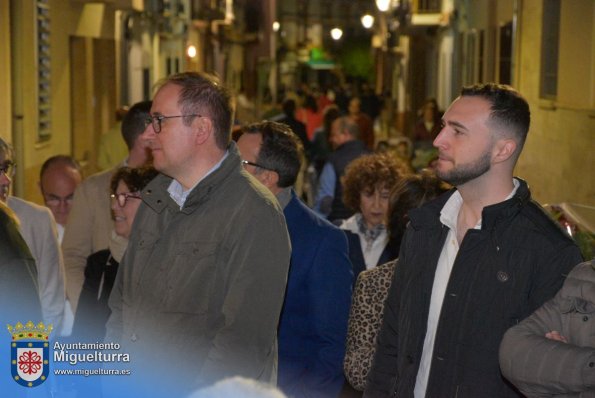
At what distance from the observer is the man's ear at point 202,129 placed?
402 cm

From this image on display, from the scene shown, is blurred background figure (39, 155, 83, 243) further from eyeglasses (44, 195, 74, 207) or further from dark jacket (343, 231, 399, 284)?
dark jacket (343, 231, 399, 284)

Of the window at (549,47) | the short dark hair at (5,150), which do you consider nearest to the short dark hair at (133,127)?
the short dark hair at (5,150)

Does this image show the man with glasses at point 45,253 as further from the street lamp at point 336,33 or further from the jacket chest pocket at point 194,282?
the street lamp at point 336,33

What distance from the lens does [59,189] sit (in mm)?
7711

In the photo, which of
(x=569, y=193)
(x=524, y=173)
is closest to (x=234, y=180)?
(x=569, y=193)

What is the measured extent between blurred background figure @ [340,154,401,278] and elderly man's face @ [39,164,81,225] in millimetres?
1931

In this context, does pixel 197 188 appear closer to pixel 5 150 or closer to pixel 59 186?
pixel 5 150

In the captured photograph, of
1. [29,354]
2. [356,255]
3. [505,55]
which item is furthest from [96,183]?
[505,55]

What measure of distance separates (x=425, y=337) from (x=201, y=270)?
2.67ft

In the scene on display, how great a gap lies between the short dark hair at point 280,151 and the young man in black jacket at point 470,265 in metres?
1.18

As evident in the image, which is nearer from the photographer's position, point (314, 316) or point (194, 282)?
point (194, 282)

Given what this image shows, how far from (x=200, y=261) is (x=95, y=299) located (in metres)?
1.89

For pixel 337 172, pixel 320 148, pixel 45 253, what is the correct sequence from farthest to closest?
pixel 320 148, pixel 337 172, pixel 45 253

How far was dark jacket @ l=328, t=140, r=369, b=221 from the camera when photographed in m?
10.3
